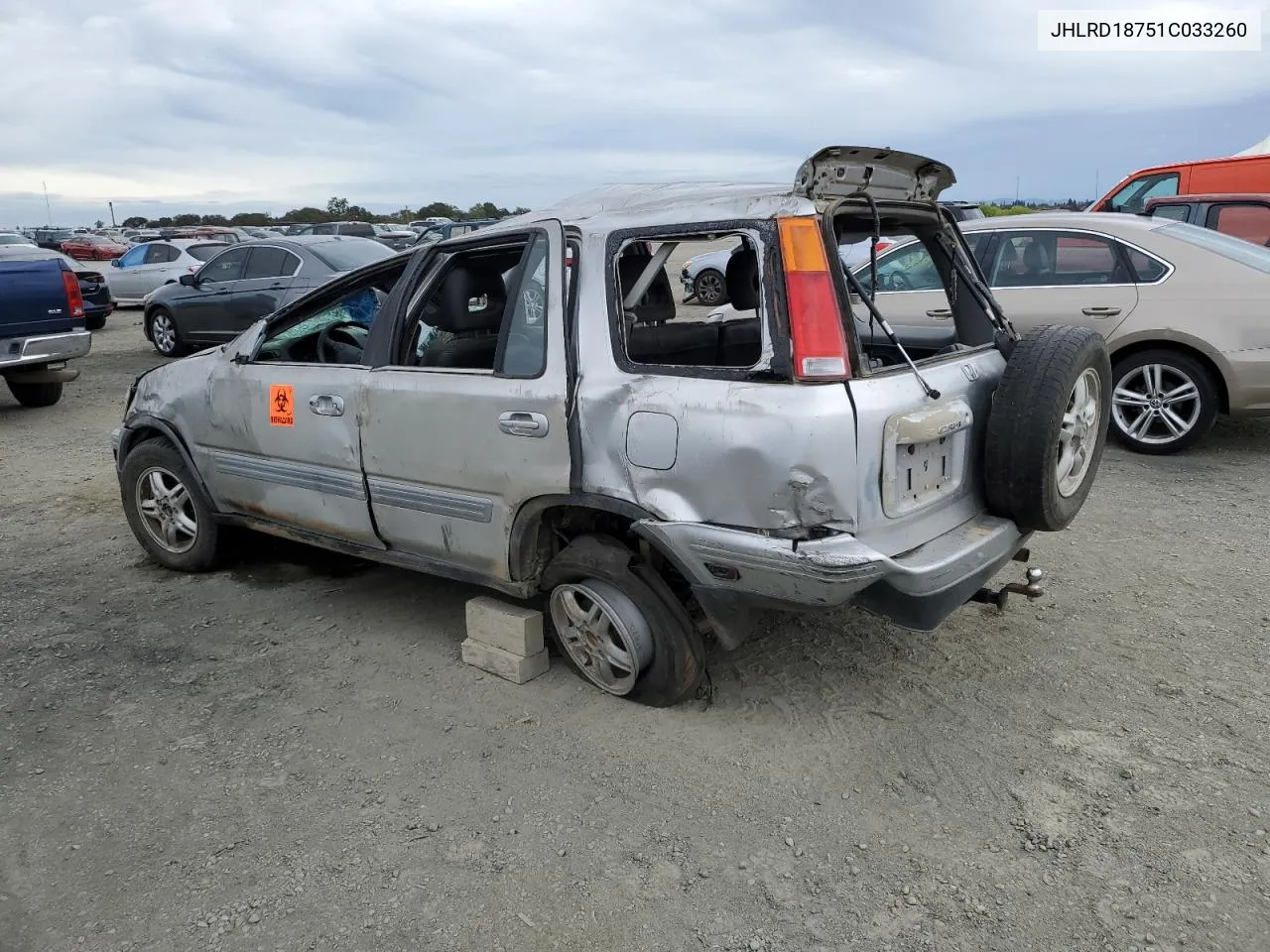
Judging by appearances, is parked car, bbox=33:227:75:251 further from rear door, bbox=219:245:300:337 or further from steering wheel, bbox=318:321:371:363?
steering wheel, bbox=318:321:371:363

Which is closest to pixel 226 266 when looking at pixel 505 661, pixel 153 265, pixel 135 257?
pixel 153 265

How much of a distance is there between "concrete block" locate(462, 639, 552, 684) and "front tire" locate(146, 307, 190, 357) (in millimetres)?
10423

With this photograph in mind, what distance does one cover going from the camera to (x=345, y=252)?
1150cm

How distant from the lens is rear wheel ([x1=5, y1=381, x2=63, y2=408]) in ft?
31.8

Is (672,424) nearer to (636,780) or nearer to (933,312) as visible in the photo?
(636,780)

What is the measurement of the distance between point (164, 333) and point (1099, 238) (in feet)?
36.6

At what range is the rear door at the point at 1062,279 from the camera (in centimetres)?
668

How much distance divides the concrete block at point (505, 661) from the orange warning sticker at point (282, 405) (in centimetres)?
124

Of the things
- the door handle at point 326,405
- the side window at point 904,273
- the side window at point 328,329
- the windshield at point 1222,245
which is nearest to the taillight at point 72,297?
the side window at point 328,329

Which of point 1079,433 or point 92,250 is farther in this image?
point 92,250

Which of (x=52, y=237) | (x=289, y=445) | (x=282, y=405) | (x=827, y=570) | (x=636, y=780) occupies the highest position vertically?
(x=52, y=237)

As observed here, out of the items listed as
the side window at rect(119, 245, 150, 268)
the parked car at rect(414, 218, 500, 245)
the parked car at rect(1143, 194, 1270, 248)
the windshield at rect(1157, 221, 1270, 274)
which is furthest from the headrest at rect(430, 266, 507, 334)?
the side window at rect(119, 245, 150, 268)

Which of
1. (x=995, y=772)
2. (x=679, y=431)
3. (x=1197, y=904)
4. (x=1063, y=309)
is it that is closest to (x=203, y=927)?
(x=679, y=431)

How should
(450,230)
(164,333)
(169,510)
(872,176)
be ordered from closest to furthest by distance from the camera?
(872,176) → (169,510) → (450,230) → (164,333)
